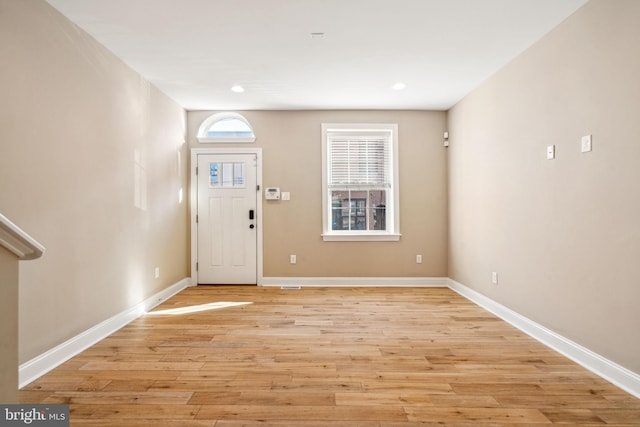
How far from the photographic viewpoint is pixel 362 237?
4977mm

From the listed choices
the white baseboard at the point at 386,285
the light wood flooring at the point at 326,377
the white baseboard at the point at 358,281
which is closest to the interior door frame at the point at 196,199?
the white baseboard at the point at 386,285

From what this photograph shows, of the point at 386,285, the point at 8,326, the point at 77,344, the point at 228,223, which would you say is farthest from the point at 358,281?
the point at 8,326

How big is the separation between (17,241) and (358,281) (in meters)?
4.26

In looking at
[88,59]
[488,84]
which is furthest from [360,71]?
[88,59]

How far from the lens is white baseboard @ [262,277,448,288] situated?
16.2 ft

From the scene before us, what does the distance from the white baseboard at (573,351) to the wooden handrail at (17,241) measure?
320cm

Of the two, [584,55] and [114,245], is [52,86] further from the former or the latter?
[584,55]

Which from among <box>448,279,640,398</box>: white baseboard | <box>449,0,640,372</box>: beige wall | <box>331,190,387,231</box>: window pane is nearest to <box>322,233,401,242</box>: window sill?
<box>331,190,387,231</box>: window pane

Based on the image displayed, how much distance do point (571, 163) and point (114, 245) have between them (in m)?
4.05

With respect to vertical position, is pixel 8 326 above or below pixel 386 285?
above

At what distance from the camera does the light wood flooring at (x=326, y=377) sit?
6.05 feet

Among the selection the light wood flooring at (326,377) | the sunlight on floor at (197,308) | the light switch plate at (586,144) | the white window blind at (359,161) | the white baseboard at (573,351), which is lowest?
the light wood flooring at (326,377)

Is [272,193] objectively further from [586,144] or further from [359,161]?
[586,144]

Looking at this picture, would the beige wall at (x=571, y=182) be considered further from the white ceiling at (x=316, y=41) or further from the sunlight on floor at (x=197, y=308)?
the sunlight on floor at (x=197, y=308)
